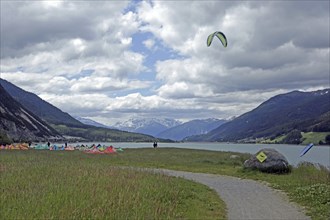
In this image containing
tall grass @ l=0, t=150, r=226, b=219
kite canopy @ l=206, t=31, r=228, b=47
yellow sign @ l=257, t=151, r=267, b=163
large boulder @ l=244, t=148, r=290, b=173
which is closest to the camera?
tall grass @ l=0, t=150, r=226, b=219

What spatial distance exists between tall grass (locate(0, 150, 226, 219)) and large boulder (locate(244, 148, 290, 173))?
10.3m

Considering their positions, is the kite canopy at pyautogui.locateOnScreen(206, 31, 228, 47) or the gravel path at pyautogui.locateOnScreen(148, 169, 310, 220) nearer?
the gravel path at pyautogui.locateOnScreen(148, 169, 310, 220)

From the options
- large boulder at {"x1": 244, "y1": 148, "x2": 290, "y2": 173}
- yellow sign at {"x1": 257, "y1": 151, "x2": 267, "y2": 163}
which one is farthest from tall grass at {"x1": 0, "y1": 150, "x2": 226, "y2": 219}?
yellow sign at {"x1": 257, "y1": 151, "x2": 267, "y2": 163}

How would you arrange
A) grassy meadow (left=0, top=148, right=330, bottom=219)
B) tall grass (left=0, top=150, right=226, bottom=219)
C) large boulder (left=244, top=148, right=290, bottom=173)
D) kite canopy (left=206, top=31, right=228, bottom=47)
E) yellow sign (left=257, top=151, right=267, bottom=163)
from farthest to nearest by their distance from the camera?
yellow sign (left=257, top=151, right=267, bottom=163) → large boulder (left=244, top=148, right=290, bottom=173) → kite canopy (left=206, top=31, right=228, bottom=47) → grassy meadow (left=0, top=148, right=330, bottom=219) → tall grass (left=0, top=150, right=226, bottom=219)

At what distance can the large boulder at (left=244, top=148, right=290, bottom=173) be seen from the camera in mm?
31188

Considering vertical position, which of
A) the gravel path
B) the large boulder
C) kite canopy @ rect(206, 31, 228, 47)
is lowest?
the gravel path

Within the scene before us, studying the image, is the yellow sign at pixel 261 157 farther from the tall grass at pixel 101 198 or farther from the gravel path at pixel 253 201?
the tall grass at pixel 101 198

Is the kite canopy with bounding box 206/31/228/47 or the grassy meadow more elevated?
the kite canopy with bounding box 206/31/228/47

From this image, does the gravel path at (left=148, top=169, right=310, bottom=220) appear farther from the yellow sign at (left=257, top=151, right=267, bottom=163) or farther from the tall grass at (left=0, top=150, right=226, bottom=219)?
the yellow sign at (left=257, top=151, right=267, bottom=163)

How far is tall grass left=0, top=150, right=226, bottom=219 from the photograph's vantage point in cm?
1290

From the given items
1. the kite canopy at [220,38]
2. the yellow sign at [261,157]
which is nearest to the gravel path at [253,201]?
the yellow sign at [261,157]

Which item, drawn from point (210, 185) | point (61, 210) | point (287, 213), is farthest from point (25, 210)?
point (210, 185)

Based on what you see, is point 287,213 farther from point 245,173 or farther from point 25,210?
point 245,173

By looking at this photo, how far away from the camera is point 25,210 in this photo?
42.0 ft
